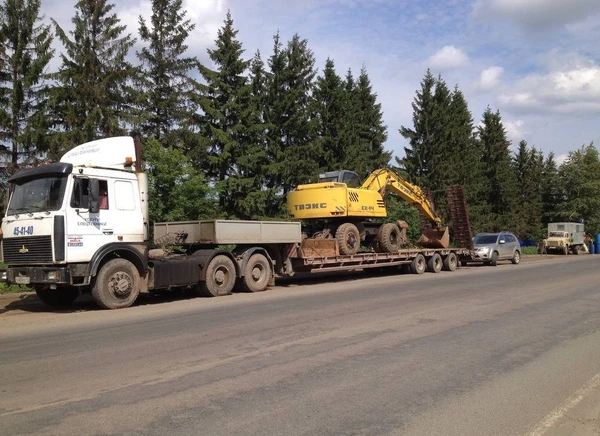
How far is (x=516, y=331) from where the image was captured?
8984 mm

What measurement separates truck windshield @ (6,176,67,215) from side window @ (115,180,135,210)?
1.35 meters

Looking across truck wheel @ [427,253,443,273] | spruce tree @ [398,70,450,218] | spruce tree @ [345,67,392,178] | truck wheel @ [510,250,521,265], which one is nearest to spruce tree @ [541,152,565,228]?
spruce tree @ [398,70,450,218]

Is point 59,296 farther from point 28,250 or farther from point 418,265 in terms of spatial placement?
point 418,265

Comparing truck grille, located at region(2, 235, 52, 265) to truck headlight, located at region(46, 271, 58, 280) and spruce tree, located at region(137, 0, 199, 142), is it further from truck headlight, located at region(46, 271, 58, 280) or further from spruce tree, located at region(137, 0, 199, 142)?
spruce tree, located at region(137, 0, 199, 142)

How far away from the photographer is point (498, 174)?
5319 centimetres

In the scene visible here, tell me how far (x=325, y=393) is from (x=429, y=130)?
42286mm

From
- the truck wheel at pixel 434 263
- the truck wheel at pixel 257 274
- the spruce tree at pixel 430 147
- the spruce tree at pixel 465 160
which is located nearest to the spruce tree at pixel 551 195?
the spruce tree at pixel 465 160

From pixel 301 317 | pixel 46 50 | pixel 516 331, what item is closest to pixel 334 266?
pixel 301 317

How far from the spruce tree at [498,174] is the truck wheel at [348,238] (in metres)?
36.0

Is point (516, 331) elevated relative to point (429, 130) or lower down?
lower down

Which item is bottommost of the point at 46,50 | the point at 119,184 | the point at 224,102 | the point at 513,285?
the point at 513,285

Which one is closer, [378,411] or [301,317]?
[378,411]

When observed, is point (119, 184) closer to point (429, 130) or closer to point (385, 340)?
point (385, 340)

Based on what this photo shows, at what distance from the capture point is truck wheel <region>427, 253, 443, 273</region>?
75.6 feet
